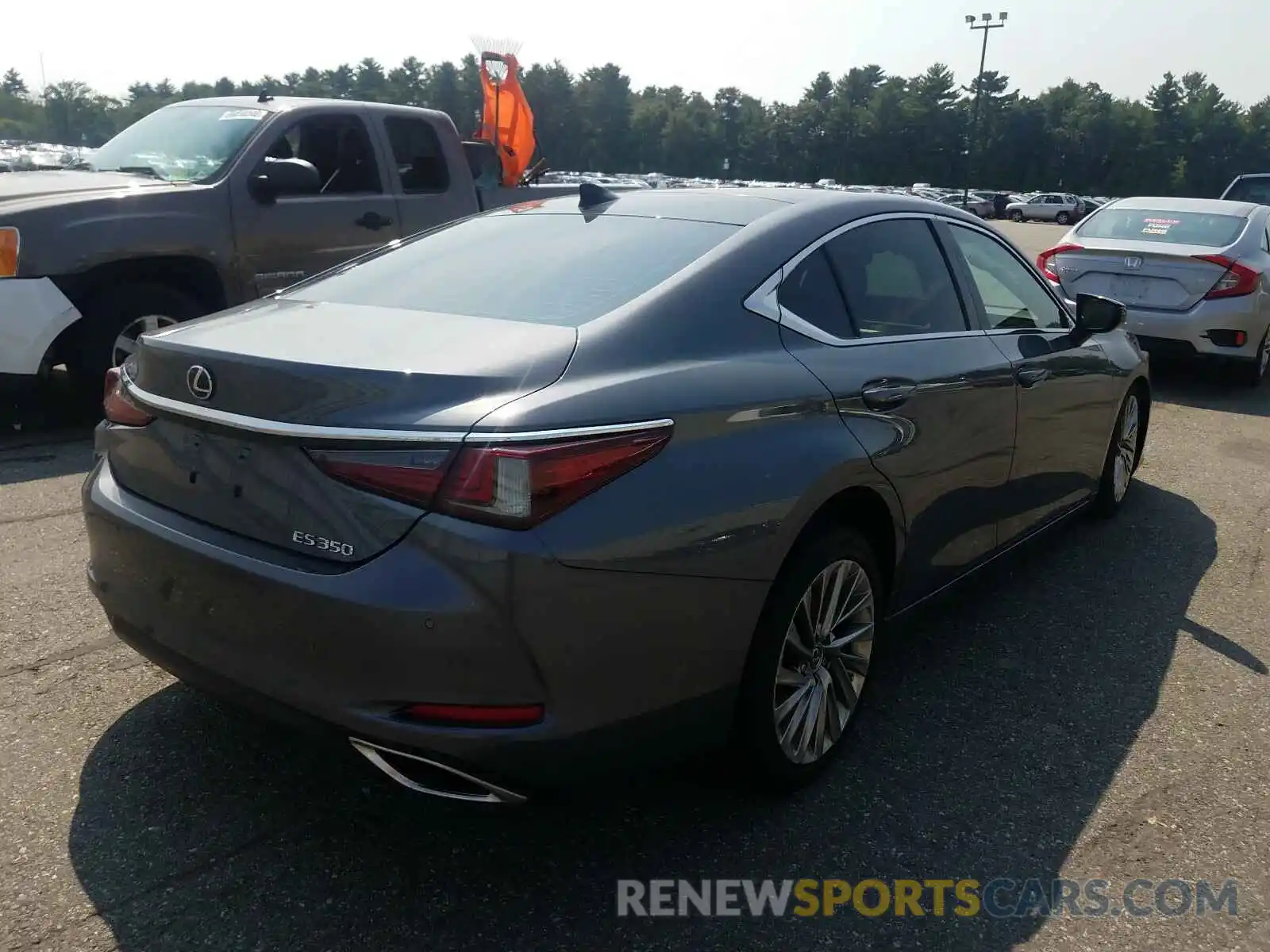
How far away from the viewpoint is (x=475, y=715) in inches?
85.3

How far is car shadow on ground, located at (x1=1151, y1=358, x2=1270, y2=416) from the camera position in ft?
28.6

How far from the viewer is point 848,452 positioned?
2.86m

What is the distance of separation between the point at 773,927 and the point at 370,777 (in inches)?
45.3

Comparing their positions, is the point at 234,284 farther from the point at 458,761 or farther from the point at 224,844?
the point at 458,761

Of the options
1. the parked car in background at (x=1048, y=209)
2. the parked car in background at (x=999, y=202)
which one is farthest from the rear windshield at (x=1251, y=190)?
the parked car in background at (x=999, y=202)

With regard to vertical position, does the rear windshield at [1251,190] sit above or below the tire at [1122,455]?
above

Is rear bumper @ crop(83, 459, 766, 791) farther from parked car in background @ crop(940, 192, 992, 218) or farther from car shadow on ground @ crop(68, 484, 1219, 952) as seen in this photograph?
parked car in background @ crop(940, 192, 992, 218)

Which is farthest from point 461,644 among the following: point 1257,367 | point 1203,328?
point 1257,367

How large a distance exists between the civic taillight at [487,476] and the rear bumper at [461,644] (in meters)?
0.07

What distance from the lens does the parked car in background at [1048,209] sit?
5997 cm

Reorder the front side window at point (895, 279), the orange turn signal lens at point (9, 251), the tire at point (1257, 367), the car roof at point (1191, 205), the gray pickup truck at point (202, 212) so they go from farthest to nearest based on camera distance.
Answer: the car roof at point (1191, 205)
the tire at point (1257, 367)
the gray pickup truck at point (202, 212)
the orange turn signal lens at point (9, 251)
the front side window at point (895, 279)

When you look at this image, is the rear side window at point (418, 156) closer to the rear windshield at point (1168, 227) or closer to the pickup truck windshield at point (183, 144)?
the pickup truck windshield at point (183, 144)

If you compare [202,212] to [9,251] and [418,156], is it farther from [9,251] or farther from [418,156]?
[418,156]

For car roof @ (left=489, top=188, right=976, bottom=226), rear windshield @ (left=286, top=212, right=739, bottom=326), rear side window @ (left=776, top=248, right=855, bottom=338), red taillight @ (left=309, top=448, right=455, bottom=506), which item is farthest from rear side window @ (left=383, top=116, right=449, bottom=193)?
red taillight @ (left=309, top=448, right=455, bottom=506)
